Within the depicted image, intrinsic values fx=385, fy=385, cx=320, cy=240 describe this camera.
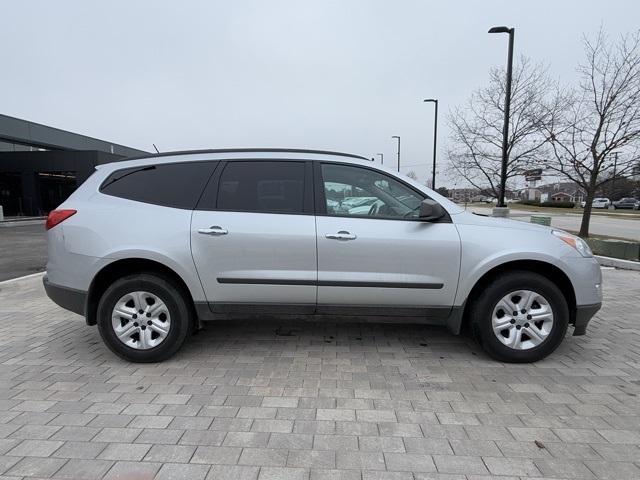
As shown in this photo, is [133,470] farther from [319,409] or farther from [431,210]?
[431,210]

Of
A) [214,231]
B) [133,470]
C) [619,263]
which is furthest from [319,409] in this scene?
[619,263]

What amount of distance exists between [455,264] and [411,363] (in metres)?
1.01

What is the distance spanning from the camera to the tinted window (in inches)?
140

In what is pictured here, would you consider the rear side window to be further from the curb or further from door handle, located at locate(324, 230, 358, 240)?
the curb

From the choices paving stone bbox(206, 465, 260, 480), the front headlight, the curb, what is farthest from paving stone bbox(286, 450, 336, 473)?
the curb

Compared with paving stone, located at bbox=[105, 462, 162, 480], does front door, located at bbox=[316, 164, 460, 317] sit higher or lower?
higher

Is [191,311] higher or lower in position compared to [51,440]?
higher

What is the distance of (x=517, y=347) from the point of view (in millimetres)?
3496

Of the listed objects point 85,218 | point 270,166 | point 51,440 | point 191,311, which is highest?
point 270,166

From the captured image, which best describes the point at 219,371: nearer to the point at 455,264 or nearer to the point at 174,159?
the point at 174,159

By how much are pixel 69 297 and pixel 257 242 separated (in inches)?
73.1

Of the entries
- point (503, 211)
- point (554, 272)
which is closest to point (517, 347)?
point (554, 272)

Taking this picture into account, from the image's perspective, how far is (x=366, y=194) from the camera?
144 inches

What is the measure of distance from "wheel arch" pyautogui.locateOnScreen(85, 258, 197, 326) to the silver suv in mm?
12
